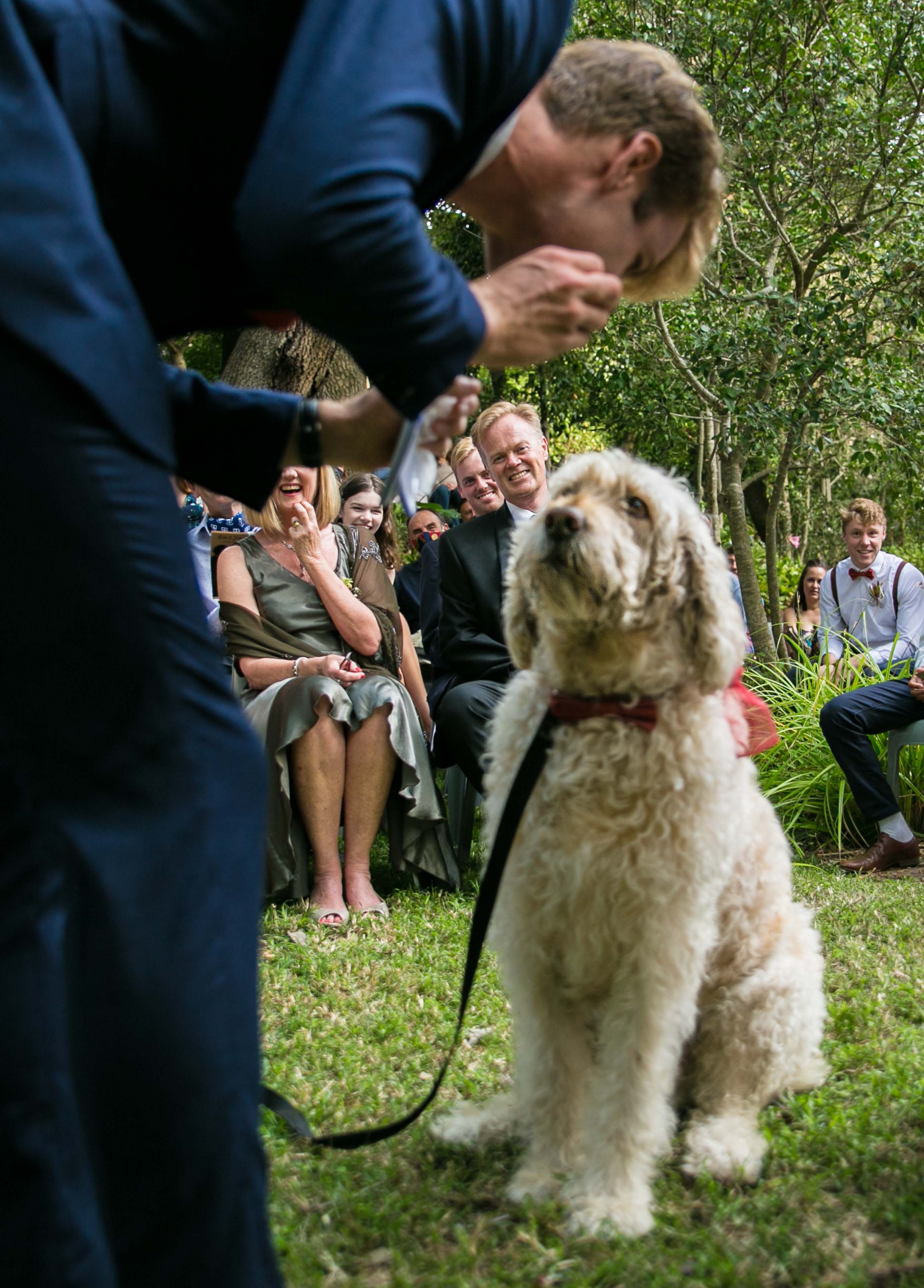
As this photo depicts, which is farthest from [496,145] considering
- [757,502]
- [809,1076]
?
[757,502]

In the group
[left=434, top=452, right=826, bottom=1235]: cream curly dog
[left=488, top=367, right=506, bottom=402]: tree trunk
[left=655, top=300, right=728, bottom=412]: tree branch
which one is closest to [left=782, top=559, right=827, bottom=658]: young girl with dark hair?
[left=655, top=300, right=728, bottom=412]: tree branch

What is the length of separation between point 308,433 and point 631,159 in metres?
0.72

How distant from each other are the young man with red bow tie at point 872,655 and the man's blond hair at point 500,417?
2955 mm

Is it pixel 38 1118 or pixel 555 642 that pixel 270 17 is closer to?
pixel 38 1118

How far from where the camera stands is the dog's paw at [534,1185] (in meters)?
2.65

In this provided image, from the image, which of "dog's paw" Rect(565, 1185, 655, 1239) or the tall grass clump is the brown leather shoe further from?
"dog's paw" Rect(565, 1185, 655, 1239)

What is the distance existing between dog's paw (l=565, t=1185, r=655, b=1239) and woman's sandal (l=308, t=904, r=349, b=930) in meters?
2.86

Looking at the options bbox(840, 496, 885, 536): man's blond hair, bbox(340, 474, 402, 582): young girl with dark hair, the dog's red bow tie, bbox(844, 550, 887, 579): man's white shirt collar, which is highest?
bbox(840, 496, 885, 536): man's blond hair

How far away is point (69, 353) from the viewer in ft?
4.07

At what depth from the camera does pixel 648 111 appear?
5.90 ft

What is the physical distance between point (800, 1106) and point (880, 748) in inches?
Result: 192

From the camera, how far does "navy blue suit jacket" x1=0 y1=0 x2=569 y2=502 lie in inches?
49.3

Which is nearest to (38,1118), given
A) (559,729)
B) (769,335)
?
(559,729)

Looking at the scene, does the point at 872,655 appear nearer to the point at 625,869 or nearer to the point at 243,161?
the point at 625,869
